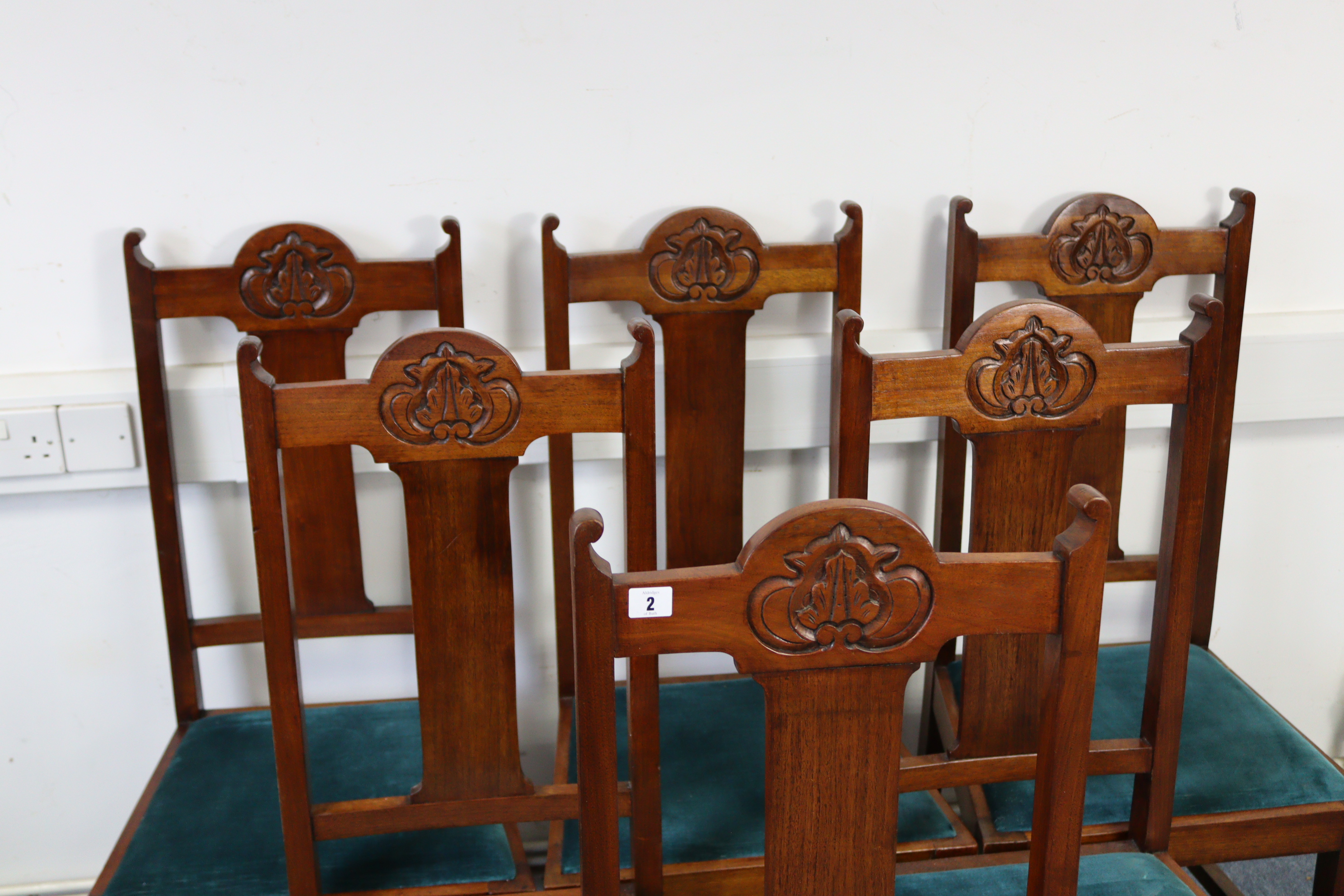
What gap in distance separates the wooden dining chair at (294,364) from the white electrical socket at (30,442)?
159mm

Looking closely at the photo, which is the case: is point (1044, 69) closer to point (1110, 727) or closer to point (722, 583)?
point (1110, 727)

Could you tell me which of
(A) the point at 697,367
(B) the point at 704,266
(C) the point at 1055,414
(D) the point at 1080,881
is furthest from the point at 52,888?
(C) the point at 1055,414

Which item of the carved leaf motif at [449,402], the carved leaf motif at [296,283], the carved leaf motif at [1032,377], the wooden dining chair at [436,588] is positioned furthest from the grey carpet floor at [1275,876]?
the carved leaf motif at [296,283]

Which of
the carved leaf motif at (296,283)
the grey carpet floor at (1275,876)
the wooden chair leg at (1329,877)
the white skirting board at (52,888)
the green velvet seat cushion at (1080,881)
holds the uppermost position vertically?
the carved leaf motif at (296,283)

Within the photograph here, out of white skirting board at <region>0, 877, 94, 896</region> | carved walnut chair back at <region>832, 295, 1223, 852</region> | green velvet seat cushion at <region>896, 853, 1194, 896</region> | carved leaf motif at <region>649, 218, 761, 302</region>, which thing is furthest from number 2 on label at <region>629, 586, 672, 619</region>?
white skirting board at <region>0, 877, 94, 896</region>

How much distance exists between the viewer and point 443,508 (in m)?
1.02

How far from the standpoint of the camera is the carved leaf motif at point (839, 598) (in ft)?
2.49

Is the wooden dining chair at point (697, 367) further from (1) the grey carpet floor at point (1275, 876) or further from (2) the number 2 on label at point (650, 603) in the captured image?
(1) the grey carpet floor at point (1275, 876)

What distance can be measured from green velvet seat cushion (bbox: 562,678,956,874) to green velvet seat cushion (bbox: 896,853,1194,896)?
6.0 inches

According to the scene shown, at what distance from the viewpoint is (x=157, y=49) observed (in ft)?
4.85

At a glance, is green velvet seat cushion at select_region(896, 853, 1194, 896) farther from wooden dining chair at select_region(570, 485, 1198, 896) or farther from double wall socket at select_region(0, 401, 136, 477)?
double wall socket at select_region(0, 401, 136, 477)

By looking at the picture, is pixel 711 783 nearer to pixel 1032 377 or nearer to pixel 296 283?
pixel 1032 377

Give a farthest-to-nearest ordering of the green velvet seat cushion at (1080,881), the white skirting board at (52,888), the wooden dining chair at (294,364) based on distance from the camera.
A: 1. the white skirting board at (52,888)
2. the wooden dining chair at (294,364)
3. the green velvet seat cushion at (1080,881)

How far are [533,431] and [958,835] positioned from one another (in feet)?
2.53
